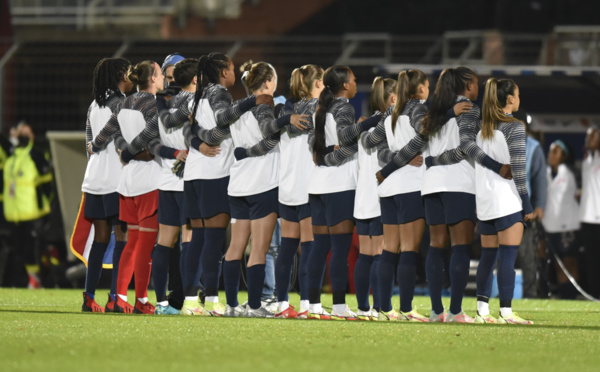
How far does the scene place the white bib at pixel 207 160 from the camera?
9.80 metres

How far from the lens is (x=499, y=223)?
30.5ft

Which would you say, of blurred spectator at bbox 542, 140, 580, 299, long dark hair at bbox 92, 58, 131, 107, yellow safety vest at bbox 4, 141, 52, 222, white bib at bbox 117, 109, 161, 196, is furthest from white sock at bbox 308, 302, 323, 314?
yellow safety vest at bbox 4, 141, 52, 222

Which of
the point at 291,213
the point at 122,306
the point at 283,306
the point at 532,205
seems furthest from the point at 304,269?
the point at 532,205

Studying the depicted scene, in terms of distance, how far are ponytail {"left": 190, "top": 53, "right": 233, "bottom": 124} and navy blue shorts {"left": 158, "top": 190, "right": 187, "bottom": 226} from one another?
761mm

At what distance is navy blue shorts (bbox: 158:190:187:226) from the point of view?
395 inches

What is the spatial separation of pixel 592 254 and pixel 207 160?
622 cm

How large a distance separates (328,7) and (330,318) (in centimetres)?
1807

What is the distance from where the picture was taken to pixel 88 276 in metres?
10.5

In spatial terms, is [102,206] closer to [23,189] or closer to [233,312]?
[233,312]

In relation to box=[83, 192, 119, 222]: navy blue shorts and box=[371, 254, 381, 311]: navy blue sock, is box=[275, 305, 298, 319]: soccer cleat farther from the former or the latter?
box=[83, 192, 119, 222]: navy blue shorts

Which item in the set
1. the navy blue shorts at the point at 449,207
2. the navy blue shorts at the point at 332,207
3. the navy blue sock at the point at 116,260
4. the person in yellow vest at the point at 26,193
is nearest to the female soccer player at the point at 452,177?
the navy blue shorts at the point at 449,207

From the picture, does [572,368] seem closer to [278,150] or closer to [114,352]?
[114,352]

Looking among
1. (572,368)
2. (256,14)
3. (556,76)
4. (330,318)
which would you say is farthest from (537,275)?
(256,14)

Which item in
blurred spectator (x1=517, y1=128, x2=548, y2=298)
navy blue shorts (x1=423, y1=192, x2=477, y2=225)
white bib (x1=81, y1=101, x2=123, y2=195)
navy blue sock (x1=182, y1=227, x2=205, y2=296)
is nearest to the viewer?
navy blue shorts (x1=423, y1=192, x2=477, y2=225)
